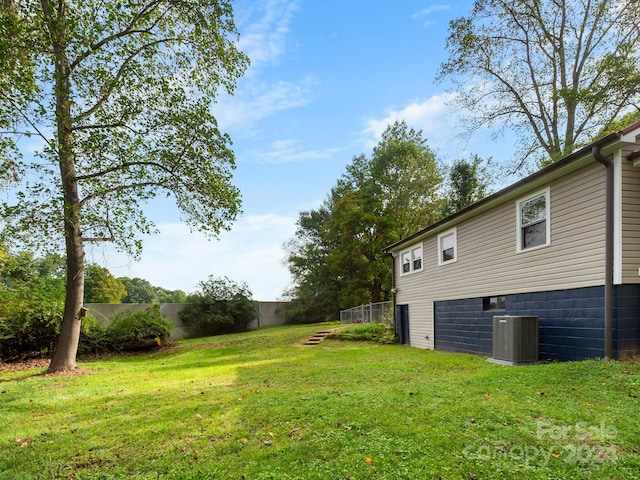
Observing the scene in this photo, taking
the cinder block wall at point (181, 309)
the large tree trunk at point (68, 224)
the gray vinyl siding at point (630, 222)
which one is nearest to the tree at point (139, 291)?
the cinder block wall at point (181, 309)

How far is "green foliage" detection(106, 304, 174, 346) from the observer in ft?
44.8

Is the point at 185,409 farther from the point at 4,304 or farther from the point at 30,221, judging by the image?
the point at 4,304

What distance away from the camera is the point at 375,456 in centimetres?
291

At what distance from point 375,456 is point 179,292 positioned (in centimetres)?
7011

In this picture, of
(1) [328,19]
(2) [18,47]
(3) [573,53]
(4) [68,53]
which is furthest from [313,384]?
(3) [573,53]

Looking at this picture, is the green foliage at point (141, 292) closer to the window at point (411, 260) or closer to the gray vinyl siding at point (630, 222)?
the window at point (411, 260)

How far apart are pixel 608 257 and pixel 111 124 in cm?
1058

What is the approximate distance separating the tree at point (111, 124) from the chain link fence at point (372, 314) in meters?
10.0

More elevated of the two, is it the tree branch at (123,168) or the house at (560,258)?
the tree branch at (123,168)

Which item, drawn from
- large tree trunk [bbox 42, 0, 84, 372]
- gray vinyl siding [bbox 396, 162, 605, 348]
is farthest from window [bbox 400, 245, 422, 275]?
large tree trunk [bbox 42, 0, 84, 372]

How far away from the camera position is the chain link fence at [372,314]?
16800mm

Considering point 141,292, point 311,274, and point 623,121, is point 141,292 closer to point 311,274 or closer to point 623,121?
point 311,274

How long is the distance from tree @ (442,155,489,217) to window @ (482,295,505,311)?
14540 mm

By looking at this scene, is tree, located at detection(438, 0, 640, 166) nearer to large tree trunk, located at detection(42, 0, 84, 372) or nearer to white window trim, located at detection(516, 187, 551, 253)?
white window trim, located at detection(516, 187, 551, 253)
